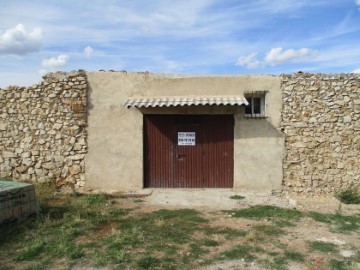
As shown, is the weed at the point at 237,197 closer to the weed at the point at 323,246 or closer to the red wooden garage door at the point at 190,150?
the red wooden garage door at the point at 190,150

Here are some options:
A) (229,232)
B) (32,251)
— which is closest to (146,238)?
(229,232)

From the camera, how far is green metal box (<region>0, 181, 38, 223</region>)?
21.4 feet

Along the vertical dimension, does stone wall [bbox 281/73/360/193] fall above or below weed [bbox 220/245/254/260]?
above

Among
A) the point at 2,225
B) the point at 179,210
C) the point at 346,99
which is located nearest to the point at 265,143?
the point at 346,99

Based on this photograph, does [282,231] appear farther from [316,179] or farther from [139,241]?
[316,179]

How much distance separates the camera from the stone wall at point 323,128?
9.94m

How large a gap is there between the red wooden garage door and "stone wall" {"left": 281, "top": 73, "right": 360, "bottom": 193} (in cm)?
180

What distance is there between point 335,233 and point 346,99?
4715mm

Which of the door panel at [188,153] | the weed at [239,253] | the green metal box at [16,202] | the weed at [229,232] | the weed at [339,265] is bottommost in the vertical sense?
the weed at [339,265]

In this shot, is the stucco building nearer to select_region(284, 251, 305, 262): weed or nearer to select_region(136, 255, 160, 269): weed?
select_region(284, 251, 305, 262): weed

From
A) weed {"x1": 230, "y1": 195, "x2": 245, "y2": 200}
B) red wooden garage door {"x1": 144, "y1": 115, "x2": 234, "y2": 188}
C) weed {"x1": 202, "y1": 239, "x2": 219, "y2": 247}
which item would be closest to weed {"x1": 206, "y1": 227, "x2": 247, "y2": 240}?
weed {"x1": 202, "y1": 239, "x2": 219, "y2": 247}

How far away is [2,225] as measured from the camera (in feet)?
21.3

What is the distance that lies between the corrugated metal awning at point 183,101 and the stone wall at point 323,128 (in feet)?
5.42

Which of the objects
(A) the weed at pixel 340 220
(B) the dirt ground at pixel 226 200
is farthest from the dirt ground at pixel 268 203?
(A) the weed at pixel 340 220
